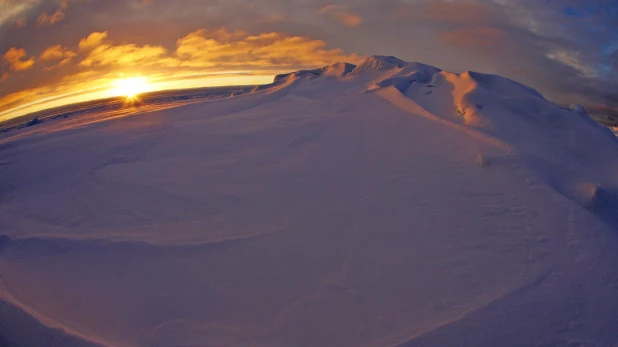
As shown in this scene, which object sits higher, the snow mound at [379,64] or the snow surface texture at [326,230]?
the snow mound at [379,64]

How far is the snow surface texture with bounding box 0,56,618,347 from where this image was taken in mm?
2373

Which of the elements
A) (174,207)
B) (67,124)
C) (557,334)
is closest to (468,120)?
(557,334)

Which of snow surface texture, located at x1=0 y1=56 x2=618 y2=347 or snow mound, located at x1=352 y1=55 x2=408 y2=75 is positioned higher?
snow mound, located at x1=352 y1=55 x2=408 y2=75

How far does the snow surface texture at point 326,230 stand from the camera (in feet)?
7.79

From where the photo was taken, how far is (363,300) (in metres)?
2.48

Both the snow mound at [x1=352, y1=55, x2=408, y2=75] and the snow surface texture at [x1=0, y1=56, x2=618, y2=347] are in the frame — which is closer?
the snow surface texture at [x1=0, y1=56, x2=618, y2=347]

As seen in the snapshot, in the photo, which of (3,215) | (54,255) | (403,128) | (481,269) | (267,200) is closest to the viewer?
(481,269)

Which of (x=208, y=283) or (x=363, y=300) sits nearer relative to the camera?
(x=363, y=300)

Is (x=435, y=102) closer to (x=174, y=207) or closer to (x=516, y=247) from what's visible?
(x=516, y=247)

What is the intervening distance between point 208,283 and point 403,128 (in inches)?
115

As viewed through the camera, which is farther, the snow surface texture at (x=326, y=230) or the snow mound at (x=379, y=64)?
the snow mound at (x=379, y=64)

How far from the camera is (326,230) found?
10.2 ft

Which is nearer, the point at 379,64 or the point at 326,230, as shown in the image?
the point at 326,230

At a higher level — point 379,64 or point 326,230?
point 379,64
